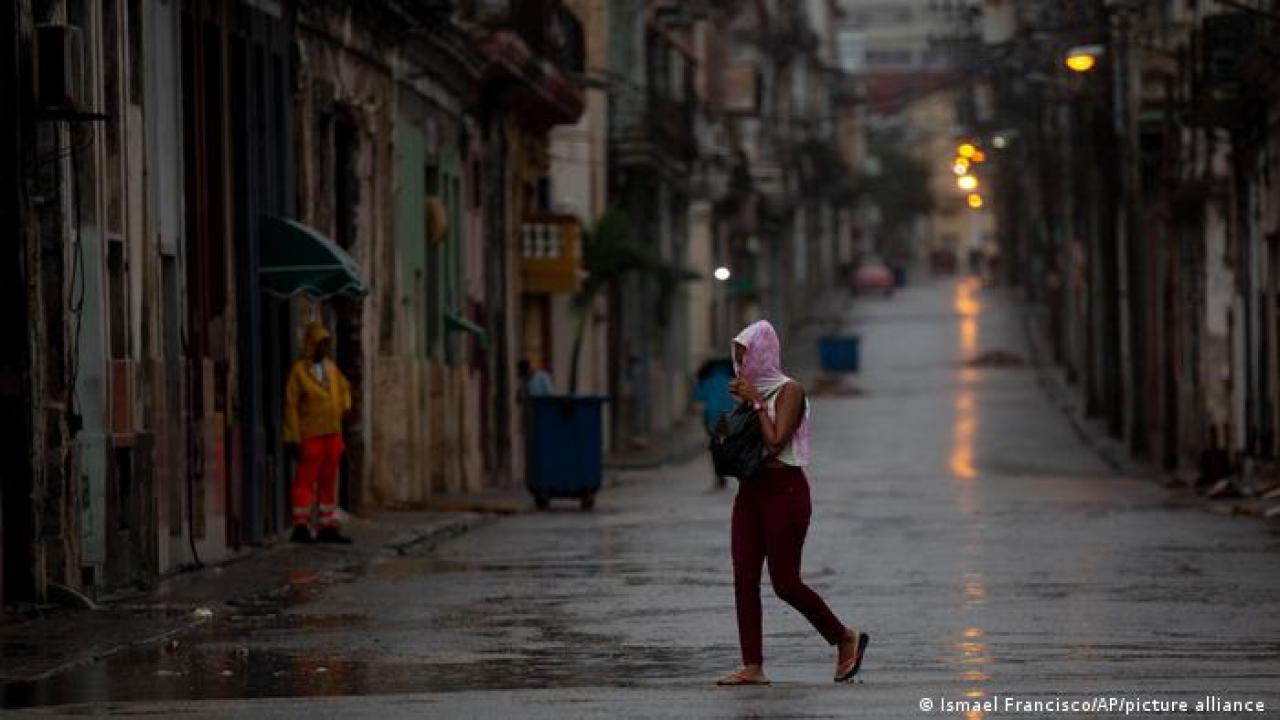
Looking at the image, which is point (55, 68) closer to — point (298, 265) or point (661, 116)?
point (298, 265)

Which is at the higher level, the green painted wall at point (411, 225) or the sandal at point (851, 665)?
the green painted wall at point (411, 225)

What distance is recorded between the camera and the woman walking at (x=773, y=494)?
1512 cm

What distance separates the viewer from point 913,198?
180125 millimetres

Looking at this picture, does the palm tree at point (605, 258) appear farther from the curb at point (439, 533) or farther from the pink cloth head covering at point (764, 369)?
the pink cloth head covering at point (764, 369)

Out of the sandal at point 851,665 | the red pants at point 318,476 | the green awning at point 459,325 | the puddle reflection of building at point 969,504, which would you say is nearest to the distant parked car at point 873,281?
the puddle reflection of building at point 969,504

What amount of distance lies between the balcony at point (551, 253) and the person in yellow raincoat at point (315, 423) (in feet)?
72.4

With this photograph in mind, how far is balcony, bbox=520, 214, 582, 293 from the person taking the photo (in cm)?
4953

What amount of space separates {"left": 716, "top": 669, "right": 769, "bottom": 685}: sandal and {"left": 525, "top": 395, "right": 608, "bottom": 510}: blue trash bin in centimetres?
2140

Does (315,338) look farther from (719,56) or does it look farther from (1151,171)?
(719,56)

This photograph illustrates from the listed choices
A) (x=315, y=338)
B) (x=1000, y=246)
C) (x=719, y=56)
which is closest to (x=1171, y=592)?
(x=315, y=338)

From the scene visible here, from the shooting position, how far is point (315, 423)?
27.0 m

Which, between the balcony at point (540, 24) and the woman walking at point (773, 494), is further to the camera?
the balcony at point (540, 24)

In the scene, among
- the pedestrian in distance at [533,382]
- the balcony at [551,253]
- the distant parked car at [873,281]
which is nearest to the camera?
the pedestrian in distance at [533,382]

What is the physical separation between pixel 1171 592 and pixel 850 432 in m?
39.3
